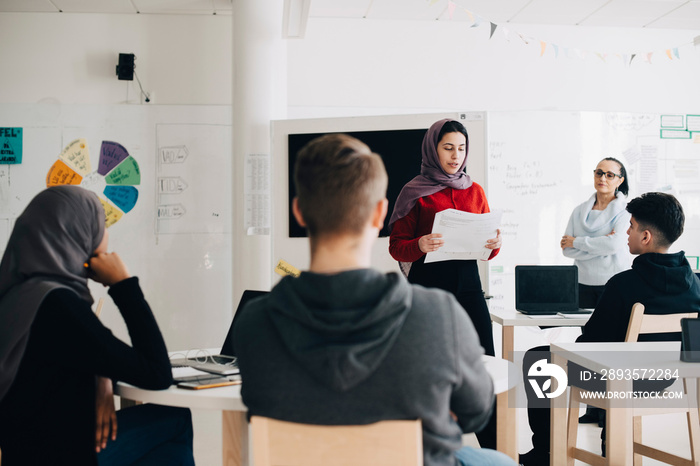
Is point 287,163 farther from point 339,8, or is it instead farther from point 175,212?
point 339,8

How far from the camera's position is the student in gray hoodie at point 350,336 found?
3.12 feet

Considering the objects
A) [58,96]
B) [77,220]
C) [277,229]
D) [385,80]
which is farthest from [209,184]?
[77,220]

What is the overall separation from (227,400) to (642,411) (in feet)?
5.02

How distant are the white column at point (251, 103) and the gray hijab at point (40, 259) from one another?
8.26ft

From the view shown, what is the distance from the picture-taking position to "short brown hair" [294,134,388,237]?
1023 mm

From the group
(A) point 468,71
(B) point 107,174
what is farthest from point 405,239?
(B) point 107,174

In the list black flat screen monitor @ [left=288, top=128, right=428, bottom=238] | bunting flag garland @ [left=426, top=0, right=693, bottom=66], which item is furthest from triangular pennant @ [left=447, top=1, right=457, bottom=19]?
black flat screen monitor @ [left=288, top=128, right=428, bottom=238]

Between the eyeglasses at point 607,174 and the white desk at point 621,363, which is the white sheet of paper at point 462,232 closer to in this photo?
the white desk at point 621,363

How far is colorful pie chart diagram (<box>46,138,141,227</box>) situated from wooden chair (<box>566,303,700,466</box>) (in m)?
3.37

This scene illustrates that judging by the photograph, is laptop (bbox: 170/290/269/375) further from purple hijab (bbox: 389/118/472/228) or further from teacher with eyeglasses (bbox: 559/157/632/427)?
teacher with eyeglasses (bbox: 559/157/632/427)

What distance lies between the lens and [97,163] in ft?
14.2

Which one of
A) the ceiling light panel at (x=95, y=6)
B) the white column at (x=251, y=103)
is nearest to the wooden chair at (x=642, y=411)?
the white column at (x=251, y=103)

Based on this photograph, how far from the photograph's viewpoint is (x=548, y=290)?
3.11 metres

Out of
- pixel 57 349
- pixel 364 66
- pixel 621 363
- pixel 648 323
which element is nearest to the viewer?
pixel 57 349
